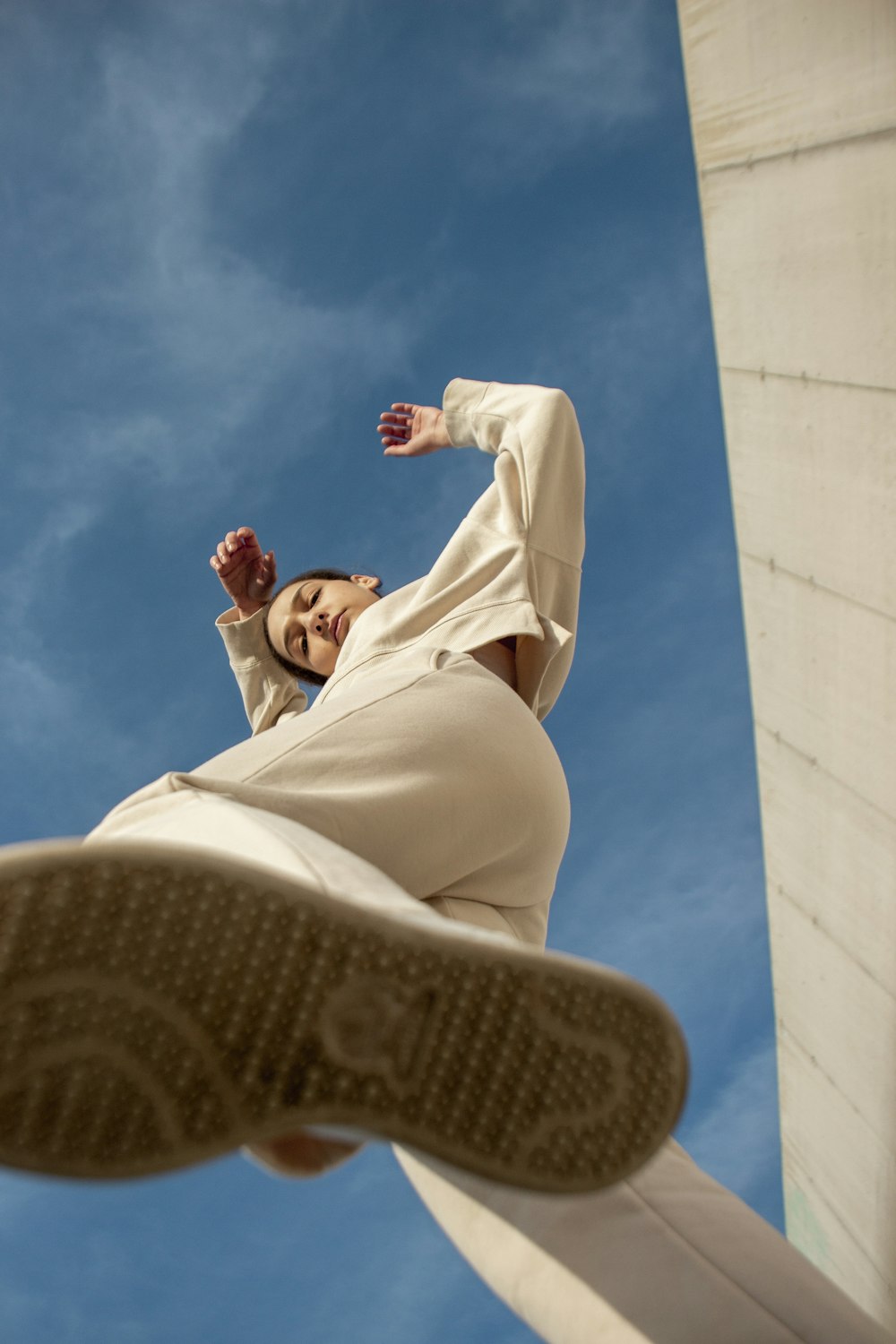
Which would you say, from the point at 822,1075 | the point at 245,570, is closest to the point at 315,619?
the point at 245,570

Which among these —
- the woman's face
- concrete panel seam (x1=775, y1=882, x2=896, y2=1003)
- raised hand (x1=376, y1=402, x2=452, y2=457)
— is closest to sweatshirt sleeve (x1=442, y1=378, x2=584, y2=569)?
raised hand (x1=376, y1=402, x2=452, y2=457)

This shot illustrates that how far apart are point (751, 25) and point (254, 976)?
1748 millimetres

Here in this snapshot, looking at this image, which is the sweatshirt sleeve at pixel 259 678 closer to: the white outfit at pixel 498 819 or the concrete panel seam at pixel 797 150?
the white outfit at pixel 498 819

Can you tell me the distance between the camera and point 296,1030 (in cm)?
85

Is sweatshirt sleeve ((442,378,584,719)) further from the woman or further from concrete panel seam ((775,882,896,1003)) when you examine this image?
the woman

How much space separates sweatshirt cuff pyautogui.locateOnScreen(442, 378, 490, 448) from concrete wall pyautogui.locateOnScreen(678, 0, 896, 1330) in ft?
1.92

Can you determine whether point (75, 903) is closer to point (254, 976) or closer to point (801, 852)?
point (254, 976)

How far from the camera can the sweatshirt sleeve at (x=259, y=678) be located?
119 inches

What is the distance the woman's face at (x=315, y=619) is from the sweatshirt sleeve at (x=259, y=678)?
258 millimetres

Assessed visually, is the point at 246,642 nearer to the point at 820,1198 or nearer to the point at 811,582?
the point at 811,582

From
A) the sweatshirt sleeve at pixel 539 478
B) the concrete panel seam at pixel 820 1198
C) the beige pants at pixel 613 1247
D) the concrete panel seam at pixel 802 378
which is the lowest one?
the concrete panel seam at pixel 820 1198

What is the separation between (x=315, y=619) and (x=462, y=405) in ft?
2.16

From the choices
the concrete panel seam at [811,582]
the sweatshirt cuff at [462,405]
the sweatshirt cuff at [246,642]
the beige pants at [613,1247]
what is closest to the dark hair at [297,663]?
the sweatshirt cuff at [246,642]

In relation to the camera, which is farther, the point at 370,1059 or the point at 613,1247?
the point at 613,1247
